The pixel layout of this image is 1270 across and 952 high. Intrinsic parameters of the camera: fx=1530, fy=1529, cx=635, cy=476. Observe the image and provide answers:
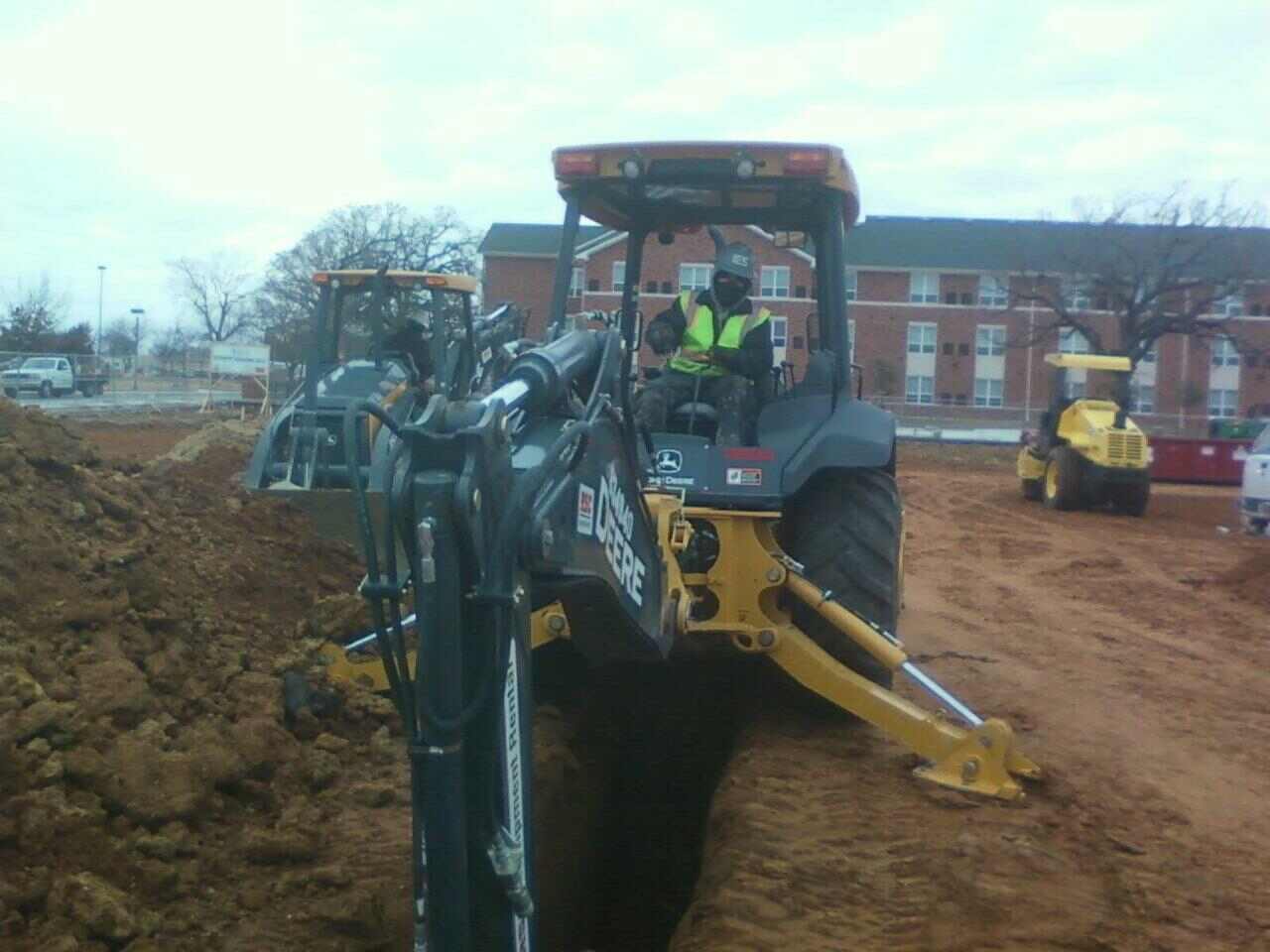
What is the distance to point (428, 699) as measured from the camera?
9.07 feet

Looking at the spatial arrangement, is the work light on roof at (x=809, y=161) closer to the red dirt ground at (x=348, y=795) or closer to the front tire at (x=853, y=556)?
the front tire at (x=853, y=556)

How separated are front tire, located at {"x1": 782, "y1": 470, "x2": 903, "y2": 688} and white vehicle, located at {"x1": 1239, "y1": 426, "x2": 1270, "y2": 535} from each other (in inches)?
538

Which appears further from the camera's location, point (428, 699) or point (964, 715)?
point (964, 715)

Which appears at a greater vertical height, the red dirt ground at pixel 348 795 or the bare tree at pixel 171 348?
the bare tree at pixel 171 348

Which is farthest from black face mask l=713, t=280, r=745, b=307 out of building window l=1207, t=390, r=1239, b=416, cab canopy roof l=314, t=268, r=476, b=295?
building window l=1207, t=390, r=1239, b=416

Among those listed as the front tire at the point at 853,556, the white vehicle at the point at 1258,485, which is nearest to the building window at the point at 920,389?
the white vehicle at the point at 1258,485

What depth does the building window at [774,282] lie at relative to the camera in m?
6.95

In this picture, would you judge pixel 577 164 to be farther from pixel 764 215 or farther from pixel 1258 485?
pixel 1258 485

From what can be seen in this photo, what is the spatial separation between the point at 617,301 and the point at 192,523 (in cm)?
236

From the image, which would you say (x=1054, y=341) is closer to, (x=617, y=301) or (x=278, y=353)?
(x=278, y=353)

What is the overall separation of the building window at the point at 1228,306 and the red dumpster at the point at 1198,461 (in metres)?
14.3

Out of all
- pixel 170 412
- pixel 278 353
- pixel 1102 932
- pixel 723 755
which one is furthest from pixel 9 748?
pixel 278 353

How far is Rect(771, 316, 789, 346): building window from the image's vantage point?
21.1ft

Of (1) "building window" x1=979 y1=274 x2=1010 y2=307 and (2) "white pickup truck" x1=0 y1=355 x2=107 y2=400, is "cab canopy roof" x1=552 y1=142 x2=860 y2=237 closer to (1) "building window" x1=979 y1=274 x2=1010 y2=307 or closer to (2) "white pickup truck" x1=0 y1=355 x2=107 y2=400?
(2) "white pickup truck" x1=0 y1=355 x2=107 y2=400
